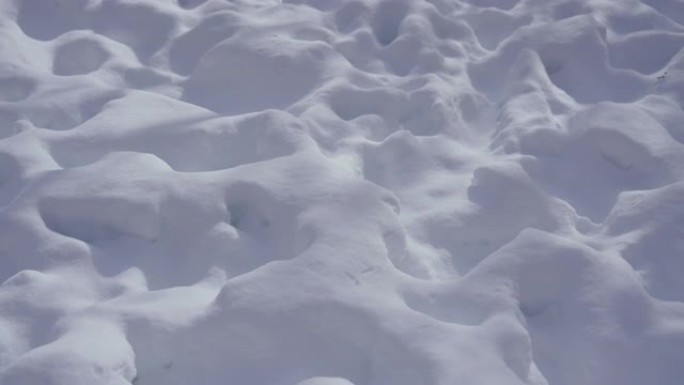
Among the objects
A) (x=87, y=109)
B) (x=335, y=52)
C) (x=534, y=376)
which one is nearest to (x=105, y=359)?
(x=534, y=376)

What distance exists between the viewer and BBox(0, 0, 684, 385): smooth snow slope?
2.53 m

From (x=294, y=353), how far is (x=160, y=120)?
1.26 m

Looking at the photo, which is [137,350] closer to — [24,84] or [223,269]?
[223,269]

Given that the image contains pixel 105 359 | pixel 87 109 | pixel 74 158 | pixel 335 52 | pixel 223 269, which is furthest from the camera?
pixel 335 52

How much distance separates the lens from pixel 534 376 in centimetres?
255

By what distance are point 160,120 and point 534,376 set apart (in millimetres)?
1652

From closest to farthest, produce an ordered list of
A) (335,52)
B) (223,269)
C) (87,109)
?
(223,269)
(87,109)
(335,52)

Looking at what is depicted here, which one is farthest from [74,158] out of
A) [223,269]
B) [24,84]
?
[223,269]

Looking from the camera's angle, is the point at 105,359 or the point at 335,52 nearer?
the point at 105,359

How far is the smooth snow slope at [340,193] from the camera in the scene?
8.31 feet

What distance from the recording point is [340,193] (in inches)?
119

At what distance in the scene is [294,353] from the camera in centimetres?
251

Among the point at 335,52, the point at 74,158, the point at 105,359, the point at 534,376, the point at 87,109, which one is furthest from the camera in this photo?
the point at 335,52

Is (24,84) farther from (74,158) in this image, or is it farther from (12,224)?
(12,224)
